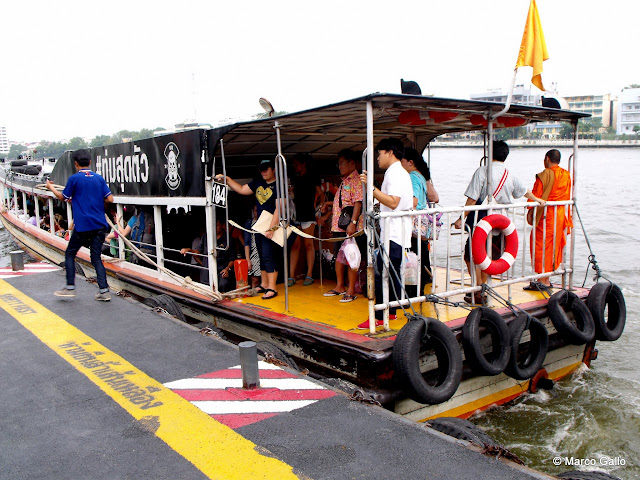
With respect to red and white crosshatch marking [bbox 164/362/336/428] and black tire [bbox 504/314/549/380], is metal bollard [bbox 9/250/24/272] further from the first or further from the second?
black tire [bbox 504/314/549/380]

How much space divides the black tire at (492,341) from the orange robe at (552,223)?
140 centimetres

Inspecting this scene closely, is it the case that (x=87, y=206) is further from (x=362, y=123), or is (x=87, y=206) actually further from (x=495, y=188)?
(x=495, y=188)

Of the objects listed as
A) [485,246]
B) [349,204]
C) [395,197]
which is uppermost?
[395,197]

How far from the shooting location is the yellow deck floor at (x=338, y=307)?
16.4ft

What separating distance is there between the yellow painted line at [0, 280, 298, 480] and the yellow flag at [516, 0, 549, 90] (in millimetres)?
4154

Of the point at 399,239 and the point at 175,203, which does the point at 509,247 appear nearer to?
the point at 399,239

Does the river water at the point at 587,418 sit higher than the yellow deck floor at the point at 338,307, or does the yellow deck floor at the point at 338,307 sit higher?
the yellow deck floor at the point at 338,307

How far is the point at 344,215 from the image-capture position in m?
5.77

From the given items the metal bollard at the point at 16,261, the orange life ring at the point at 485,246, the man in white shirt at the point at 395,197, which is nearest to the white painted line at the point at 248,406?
the man in white shirt at the point at 395,197

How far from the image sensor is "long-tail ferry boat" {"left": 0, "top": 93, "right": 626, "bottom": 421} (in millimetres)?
4137

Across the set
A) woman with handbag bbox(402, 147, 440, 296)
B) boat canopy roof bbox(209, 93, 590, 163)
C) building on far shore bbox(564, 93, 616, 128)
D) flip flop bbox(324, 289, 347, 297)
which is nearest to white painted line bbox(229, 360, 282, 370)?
woman with handbag bbox(402, 147, 440, 296)

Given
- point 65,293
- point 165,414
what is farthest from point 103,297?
point 165,414

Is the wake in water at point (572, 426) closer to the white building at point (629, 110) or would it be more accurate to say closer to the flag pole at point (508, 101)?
the flag pole at point (508, 101)

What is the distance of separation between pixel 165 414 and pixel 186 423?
8.9 inches
